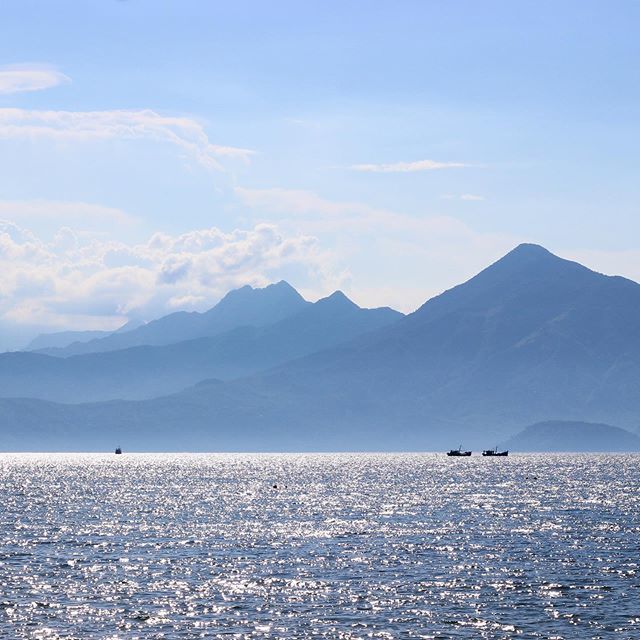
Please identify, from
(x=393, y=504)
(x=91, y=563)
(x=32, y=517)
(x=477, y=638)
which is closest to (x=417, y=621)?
(x=477, y=638)

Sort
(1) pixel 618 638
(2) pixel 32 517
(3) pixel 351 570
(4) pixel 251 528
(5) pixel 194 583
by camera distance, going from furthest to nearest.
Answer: (2) pixel 32 517 → (4) pixel 251 528 → (3) pixel 351 570 → (5) pixel 194 583 → (1) pixel 618 638

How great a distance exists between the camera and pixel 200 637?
73.6 meters

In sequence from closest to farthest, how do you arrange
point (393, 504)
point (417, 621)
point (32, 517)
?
point (417, 621)
point (32, 517)
point (393, 504)

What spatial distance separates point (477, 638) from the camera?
73250mm

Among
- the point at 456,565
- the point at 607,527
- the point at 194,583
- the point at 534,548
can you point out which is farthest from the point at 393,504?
the point at 194,583

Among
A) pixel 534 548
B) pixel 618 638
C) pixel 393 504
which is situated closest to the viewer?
pixel 618 638

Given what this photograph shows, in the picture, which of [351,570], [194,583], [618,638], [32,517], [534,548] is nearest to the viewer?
[618,638]

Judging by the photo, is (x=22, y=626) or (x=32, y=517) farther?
(x=32, y=517)

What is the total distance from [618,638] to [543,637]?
469 cm

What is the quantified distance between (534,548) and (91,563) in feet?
150

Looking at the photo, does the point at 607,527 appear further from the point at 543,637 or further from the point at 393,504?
the point at 543,637

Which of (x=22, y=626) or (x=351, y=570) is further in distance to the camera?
(x=351, y=570)

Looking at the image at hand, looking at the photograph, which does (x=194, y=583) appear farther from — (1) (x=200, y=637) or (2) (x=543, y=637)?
(2) (x=543, y=637)

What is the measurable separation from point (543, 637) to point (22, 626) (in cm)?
3399
